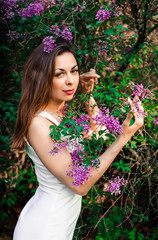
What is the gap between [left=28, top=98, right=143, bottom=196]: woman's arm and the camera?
51.8 inches

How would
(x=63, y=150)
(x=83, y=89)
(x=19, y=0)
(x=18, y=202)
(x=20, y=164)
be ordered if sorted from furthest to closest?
(x=18, y=202) < (x=20, y=164) < (x=19, y=0) < (x=83, y=89) < (x=63, y=150)

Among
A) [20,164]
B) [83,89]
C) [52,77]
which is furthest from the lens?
[20,164]

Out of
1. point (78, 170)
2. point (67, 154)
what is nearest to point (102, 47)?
point (67, 154)

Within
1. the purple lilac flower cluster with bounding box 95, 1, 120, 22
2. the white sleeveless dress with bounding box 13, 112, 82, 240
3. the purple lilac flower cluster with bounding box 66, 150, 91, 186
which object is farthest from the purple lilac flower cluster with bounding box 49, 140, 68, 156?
the purple lilac flower cluster with bounding box 95, 1, 120, 22

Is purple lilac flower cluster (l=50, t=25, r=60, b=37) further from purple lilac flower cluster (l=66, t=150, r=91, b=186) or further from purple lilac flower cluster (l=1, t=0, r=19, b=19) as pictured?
purple lilac flower cluster (l=66, t=150, r=91, b=186)

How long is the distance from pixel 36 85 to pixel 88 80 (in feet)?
1.57

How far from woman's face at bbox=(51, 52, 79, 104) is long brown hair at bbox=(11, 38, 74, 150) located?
0.10 feet

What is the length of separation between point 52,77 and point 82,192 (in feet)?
2.37

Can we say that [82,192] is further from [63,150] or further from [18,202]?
[18,202]

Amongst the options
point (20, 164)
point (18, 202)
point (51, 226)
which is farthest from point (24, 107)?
point (18, 202)

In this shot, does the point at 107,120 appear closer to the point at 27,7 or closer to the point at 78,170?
the point at 78,170

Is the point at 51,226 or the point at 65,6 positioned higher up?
the point at 65,6

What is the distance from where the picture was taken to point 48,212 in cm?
156

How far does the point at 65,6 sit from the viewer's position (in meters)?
2.02
